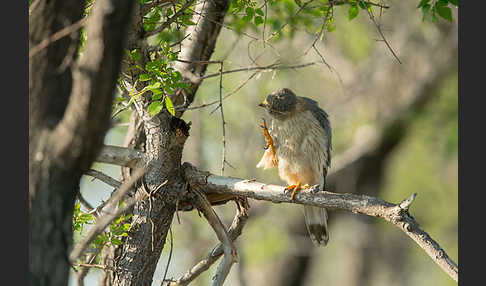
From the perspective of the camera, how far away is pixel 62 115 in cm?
234

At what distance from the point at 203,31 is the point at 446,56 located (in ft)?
25.0

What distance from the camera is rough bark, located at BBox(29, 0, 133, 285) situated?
6.77 feet

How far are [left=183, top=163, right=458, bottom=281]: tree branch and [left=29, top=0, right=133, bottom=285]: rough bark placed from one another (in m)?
1.58

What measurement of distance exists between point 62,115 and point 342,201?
1.81 metres

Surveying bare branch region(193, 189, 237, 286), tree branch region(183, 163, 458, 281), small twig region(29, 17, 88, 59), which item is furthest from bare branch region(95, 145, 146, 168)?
small twig region(29, 17, 88, 59)

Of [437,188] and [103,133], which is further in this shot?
[437,188]

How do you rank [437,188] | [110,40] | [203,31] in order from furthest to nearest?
1. [437,188]
2. [203,31]
3. [110,40]

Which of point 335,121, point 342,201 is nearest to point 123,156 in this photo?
point 342,201

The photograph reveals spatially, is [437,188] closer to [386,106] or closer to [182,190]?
[386,106]

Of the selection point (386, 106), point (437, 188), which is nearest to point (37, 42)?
point (386, 106)

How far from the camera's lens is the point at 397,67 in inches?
439

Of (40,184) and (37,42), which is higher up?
(37,42)

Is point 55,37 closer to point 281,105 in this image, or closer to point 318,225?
point 281,105

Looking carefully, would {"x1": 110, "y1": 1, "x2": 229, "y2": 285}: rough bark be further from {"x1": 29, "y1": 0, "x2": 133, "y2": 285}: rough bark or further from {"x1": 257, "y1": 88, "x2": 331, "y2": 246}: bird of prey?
{"x1": 29, "y1": 0, "x2": 133, "y2": 285}: rough bark
